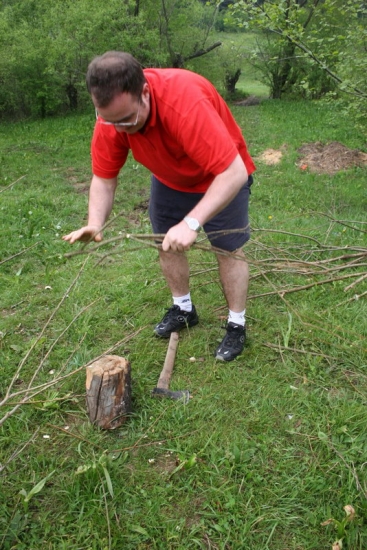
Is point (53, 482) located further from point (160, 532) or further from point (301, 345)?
point (301, 345)

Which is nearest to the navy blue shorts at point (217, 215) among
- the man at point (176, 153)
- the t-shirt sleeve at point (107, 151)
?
the man at point (176, 153)

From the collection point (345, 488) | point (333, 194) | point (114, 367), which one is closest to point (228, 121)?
point (114, 367)

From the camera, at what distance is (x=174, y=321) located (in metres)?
2.89

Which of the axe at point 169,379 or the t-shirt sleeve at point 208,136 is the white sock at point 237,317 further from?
the t-shirt sleeve at point 208,136

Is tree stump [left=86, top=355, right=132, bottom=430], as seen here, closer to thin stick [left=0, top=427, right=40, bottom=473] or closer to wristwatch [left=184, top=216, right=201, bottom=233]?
thin stick [left=0, top=427, right=40, bottom=473]

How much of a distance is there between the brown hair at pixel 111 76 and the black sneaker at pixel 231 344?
5.01ft

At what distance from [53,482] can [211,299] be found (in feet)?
5.67

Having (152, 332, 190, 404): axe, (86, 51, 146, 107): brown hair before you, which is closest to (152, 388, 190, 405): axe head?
(152, 332, 190, 404): axe

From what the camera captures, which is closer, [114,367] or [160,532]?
[160,532]

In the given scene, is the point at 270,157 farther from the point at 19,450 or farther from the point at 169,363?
the point at 19,450

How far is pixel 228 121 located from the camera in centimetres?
212

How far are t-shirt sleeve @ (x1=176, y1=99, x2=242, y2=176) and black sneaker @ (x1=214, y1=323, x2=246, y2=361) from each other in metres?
1.19

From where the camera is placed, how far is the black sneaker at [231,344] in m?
2.62

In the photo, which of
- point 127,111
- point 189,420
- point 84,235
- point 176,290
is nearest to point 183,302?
point 176,290
